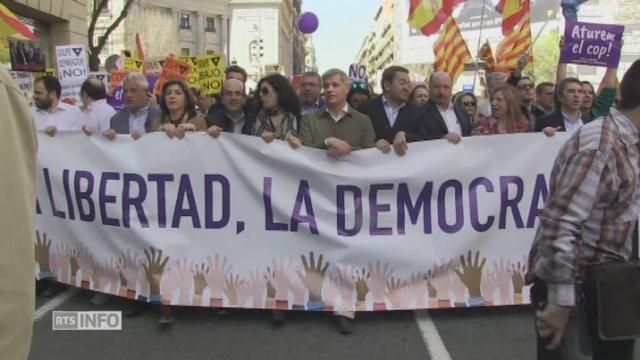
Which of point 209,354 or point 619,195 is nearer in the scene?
point 619,195

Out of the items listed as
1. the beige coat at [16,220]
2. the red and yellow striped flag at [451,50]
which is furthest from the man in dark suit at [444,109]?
the red and yellow striped flag at [451,50]

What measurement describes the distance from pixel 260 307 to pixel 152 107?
8.52ft

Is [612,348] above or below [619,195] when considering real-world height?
below

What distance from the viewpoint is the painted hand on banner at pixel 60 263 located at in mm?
4930

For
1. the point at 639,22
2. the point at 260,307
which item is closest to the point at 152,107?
the point at 260,307

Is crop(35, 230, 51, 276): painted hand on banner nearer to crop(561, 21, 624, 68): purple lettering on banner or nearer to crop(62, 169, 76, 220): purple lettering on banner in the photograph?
crop(62, 169, 76, 220): purple lettering on banner

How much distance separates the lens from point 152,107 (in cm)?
616

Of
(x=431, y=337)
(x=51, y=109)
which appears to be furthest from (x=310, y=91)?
(x=431, y=337)

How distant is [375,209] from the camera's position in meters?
4.52

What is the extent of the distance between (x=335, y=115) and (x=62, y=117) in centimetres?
320

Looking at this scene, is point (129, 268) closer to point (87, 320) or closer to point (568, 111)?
point (87, 320)

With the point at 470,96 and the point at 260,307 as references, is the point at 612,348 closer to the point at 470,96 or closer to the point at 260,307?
the point at 260,307

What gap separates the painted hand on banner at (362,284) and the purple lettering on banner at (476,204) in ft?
2.74

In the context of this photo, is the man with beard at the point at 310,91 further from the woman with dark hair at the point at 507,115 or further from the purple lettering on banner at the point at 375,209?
the purple lettering on banner at the point at 375,209
